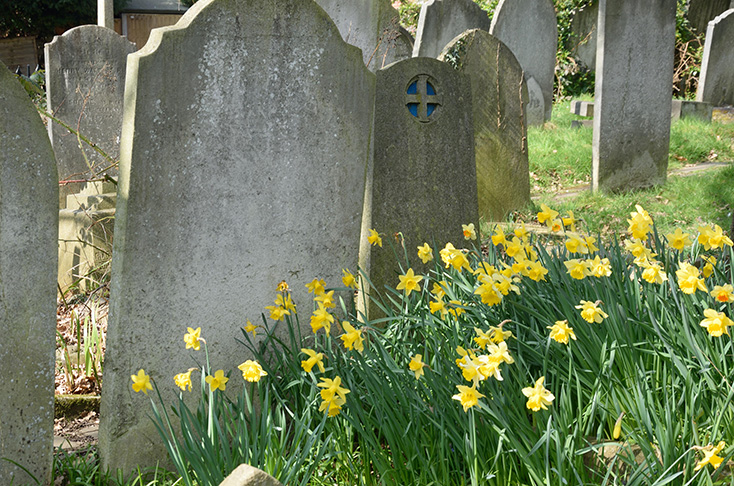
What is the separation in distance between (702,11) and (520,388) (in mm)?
14102

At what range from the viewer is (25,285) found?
7.23ft

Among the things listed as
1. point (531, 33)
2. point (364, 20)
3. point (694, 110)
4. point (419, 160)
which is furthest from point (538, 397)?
point (694, 110)

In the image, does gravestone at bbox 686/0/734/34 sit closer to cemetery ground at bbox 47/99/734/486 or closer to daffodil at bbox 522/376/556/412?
cemetery ground at bbox 47/99/734/486

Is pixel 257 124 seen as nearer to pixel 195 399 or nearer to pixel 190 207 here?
pixel 190 207

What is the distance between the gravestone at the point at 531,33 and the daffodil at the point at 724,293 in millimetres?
6961

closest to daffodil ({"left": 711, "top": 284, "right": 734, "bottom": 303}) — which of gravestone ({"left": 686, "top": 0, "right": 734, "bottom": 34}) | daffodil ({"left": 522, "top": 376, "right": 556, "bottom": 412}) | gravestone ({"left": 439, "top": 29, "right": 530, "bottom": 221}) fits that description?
daffodil ({"left": 522, "top": 376, "right": 556, "bottom": 412})

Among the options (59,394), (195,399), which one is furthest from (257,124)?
(59,394)

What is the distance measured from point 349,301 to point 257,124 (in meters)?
0.87

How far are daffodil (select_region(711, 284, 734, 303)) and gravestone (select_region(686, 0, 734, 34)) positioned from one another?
44.3 feet

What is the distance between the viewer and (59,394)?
3.10 meters

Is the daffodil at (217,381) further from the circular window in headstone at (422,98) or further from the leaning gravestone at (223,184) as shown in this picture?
the circular window in headstone at (422,98)

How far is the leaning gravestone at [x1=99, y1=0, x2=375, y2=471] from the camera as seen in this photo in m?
2.45

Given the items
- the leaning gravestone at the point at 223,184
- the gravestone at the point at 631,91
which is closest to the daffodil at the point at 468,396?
the leaning gravestone at the point at 223,184

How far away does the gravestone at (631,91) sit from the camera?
21.0 ft
